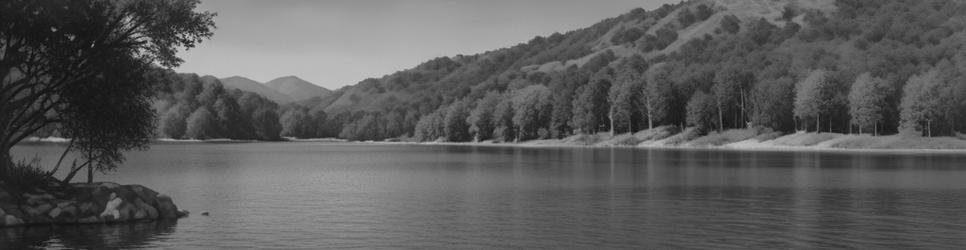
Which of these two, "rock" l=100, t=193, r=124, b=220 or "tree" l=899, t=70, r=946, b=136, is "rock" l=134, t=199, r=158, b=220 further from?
"tree" l=899, t=70, r=946, b=136

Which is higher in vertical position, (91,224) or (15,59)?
(15,59)

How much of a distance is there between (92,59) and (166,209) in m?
9.30

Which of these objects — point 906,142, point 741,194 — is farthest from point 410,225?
point 906,142

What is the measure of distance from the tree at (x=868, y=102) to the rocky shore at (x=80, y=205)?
515 ft

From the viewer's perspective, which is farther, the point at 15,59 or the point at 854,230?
the point at 15,59

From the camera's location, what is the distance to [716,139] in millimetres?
199500

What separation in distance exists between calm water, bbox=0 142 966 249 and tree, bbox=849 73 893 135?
87764 mm

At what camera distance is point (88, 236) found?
131ft

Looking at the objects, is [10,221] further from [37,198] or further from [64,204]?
[64,204]

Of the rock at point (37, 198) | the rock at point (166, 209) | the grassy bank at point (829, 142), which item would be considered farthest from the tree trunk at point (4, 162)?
the grassy bank at point (829, 142)

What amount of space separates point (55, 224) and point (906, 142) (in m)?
164

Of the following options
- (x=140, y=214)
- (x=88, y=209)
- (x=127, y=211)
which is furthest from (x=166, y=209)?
(x=88, y=209)

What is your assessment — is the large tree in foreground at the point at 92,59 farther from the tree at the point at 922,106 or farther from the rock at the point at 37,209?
the tree at the point at 922,106

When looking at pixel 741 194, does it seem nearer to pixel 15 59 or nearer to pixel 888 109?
pixel 15 59
